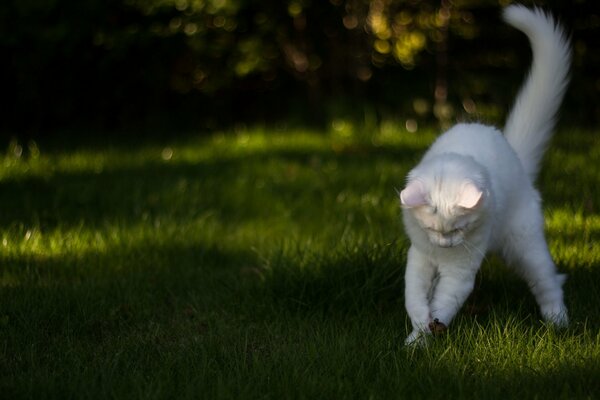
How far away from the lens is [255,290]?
340 centimetres

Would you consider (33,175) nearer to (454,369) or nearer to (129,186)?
(129,186)

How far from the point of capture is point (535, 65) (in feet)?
11.4

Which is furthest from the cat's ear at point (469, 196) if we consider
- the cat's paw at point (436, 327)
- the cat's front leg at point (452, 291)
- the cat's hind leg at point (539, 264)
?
the cat's hind leg at point (539, 264)

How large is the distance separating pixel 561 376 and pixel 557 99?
148 centimetres

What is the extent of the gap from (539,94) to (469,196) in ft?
3.83

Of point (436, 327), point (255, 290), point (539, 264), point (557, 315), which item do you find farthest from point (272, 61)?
point (436, 327)

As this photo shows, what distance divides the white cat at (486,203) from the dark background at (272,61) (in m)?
3.39

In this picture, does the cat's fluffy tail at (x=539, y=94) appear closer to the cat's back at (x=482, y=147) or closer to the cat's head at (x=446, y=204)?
the cat's back at (x=482, y=147)

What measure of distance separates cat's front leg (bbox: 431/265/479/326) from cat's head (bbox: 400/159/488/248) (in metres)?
0.18

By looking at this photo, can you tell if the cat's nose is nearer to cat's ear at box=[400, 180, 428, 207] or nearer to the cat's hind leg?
cat's ear at box=[400, 180, 428, 207]

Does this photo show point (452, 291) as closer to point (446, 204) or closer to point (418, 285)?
point (418, 285)

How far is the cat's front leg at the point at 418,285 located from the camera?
2.87 m

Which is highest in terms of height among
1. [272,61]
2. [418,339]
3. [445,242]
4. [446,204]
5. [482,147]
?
[482,147]

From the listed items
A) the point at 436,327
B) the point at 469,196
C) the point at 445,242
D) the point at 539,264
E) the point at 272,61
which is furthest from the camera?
the point at 272,61
